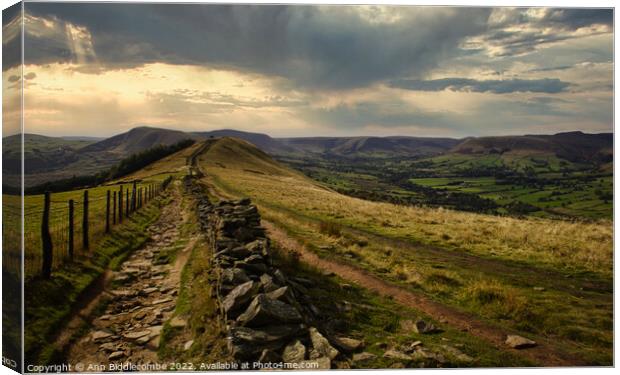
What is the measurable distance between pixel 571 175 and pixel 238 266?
39.8 feet

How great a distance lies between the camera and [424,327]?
9078 millimetres

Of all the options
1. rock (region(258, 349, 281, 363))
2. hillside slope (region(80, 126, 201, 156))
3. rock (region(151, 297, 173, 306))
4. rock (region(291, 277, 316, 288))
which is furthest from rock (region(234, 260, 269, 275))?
hillside slope (region(80, 126, 201, 156))

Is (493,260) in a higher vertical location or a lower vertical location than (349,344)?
higher

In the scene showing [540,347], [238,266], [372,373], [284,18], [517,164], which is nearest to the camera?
[372,373]

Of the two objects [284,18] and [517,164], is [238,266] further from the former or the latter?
[517,164]

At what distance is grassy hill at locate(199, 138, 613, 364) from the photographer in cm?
977

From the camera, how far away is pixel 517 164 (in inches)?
620

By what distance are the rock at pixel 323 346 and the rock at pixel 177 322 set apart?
3.50 meters

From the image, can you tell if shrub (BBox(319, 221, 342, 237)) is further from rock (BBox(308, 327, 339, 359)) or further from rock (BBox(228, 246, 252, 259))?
rock (BBox(308, 327, 339, 359))

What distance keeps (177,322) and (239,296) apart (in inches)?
85.9

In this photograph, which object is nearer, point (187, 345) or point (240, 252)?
point (187, 345)

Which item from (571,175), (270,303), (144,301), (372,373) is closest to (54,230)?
(144,301)

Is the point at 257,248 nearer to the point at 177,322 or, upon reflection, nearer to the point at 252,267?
the point at 252,267

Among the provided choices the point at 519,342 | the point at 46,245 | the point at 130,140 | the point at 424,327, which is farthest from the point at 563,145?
the point at 130,140
